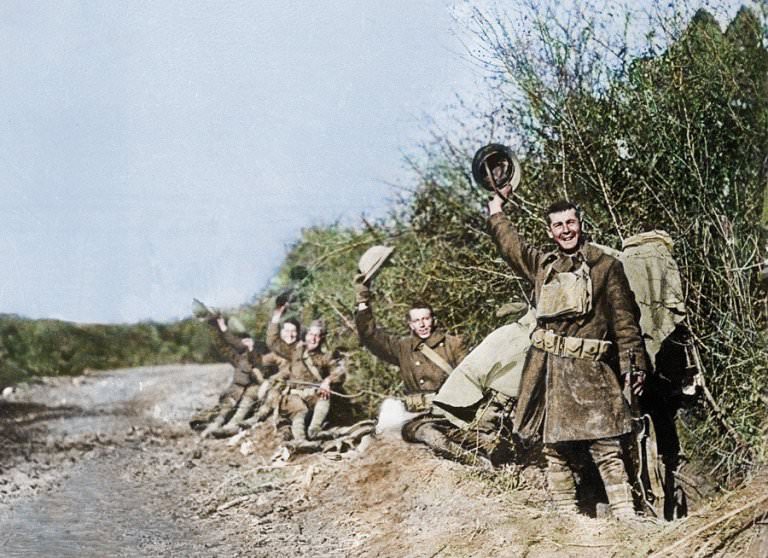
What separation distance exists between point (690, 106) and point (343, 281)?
292 centimetres

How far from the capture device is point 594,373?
12.8ft

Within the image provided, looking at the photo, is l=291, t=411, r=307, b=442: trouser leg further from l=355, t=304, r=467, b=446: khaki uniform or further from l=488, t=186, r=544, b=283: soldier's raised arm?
l=488, t=186, r=544, b=283: soldier's raised arm

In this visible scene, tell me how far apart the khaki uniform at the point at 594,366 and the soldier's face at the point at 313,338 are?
6.72ft

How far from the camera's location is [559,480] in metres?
4.05

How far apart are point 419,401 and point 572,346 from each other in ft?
4.25

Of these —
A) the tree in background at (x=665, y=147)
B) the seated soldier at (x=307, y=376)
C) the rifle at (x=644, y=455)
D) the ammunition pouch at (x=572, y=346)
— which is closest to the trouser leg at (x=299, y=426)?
the seated soldier at (x=307, y=376)

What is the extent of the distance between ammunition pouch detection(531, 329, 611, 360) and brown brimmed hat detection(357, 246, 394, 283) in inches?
72.1

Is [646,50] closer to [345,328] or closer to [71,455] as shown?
[345,328]

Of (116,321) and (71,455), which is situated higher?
(116,321)

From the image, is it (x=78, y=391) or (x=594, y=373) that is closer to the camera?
(x=594, y=373)

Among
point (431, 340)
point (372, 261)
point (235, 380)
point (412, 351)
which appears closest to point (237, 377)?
point (235, 380)

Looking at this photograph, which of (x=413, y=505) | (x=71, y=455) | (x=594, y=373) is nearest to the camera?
(x=594, y=373)

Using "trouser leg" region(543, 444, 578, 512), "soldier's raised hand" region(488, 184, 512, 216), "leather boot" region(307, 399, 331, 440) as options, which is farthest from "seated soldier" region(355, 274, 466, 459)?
"soldier's raised hand" region(488, 184, 512, 216)

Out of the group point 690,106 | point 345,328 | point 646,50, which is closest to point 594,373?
point 690,106
